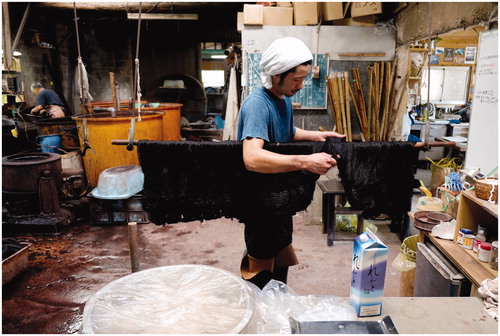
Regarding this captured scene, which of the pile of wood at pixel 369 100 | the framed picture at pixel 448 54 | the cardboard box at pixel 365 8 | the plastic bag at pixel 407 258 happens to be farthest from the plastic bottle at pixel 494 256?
the framed picture at pixel 448 54

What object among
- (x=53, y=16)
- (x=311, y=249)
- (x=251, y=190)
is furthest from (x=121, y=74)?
(x=251, y=190)

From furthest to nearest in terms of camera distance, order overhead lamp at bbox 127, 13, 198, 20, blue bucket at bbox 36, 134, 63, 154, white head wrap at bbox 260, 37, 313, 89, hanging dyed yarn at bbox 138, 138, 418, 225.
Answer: overhead lamp at bbox 127, 13, 198, 20 < blue bucket at bbox 36, 134, 63, 154 < hanging dyed yarn at bbox 138, 138, 418, 225 < white head wrap at bbox 260, 37, 313, 89

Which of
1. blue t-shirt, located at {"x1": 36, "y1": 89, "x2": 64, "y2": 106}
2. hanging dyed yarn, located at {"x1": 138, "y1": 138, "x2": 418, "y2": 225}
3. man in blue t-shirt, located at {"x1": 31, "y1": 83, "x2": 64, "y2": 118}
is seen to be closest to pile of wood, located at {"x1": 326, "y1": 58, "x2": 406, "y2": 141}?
hanging dyed yarn, located at {"x1": 138, "y1": 138, "x2": 418, "y2": 225}

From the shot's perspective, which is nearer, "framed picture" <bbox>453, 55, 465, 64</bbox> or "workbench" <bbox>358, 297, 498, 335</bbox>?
"workbench" <bbox>358, 297, 498, 335</bbox>

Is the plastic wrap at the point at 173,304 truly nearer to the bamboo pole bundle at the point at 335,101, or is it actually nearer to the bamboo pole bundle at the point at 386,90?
the bamboo pole bundle at the point at 335,101

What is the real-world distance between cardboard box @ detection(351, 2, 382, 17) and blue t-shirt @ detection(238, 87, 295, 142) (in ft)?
12.2

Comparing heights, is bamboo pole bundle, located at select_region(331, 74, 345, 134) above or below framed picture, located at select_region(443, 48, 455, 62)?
below

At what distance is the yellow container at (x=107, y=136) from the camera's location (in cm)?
604

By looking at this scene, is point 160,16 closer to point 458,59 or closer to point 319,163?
point 458,59

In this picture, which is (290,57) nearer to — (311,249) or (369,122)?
(311,249)

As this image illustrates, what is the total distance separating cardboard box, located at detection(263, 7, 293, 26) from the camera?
18.5 feet

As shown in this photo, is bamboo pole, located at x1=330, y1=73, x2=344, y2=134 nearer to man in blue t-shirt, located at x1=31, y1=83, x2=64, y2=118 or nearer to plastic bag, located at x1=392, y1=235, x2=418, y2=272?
plastic bag, located at x1=392, y1=235, x2=418, y2=272

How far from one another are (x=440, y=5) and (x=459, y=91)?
6.82 metres

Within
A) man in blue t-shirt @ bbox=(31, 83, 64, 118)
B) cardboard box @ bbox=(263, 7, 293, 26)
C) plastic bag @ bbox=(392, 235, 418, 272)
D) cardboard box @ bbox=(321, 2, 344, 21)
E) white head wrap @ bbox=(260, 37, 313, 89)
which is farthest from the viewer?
man in blue t-shirt @ bbox=(31, 83, 64, 118)
